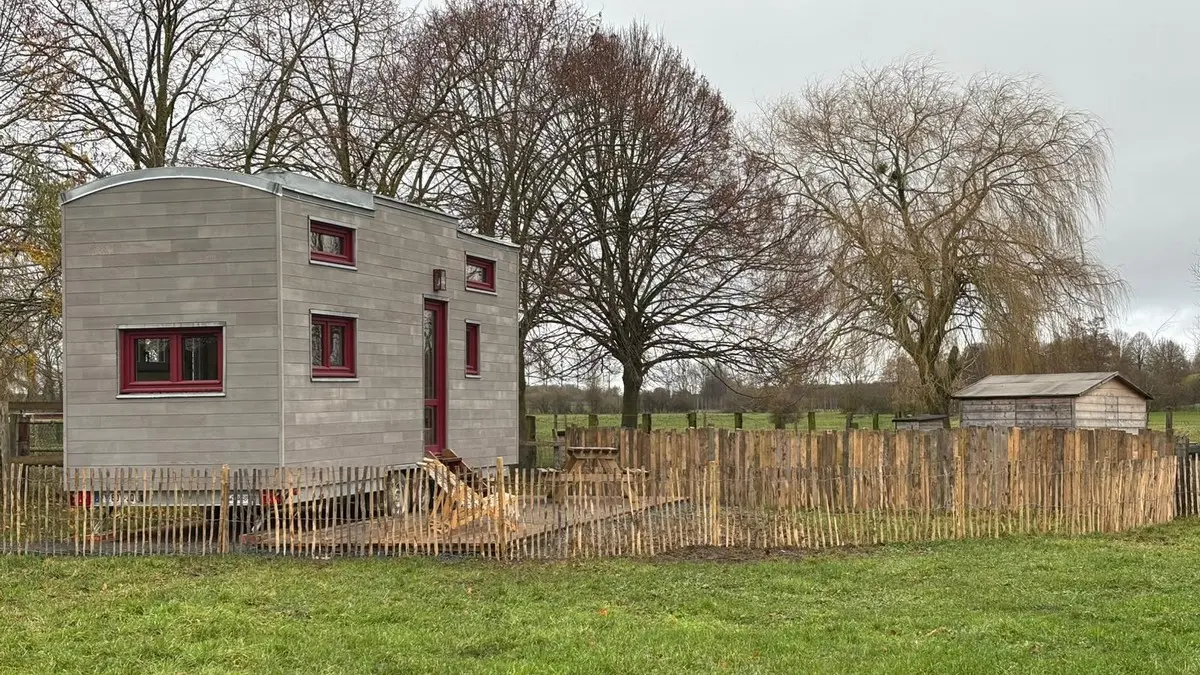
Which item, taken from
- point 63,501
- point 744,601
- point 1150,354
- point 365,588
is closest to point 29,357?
point 63,501

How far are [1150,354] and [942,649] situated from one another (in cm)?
6156

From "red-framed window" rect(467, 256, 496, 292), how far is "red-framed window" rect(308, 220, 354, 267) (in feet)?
11.7

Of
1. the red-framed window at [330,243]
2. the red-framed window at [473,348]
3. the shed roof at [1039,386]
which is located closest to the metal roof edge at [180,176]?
the red-framed window at [330,243]

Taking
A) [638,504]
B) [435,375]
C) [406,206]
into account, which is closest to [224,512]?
[435,375]

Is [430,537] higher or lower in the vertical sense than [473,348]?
lower

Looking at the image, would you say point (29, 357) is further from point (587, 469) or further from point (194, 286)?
point (587, 469)

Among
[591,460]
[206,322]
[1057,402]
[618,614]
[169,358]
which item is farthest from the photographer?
[1057,402]

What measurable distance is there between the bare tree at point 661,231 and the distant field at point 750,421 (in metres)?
6.70

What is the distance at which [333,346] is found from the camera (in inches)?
655

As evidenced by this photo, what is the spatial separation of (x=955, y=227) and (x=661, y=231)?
788 centimetres

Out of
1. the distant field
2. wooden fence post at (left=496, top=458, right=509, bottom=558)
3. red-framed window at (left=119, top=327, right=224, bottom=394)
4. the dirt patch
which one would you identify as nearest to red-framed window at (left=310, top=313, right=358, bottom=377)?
red-framed window at (left=119, top=327, right=224, bottom=394)

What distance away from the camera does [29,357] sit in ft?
84.3

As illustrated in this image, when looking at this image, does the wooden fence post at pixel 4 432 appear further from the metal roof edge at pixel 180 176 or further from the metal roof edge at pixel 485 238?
the metal roof edge at pixel 485 238

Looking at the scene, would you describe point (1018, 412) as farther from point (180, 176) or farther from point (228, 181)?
point (180, 176)
